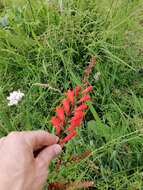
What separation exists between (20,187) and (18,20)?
1.45 metres

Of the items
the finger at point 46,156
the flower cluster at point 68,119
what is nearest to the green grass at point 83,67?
the flower cluster at point 68,119

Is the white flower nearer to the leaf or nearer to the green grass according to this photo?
the green grass

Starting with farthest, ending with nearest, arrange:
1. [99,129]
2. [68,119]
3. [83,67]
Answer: [83,67] < [99,129] < [68,119]

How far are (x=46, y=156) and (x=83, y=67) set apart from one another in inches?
43.3

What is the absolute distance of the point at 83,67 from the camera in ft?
8.25

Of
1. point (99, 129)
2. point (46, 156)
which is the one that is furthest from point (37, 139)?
point (99, 129)

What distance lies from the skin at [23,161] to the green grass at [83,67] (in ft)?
1.95

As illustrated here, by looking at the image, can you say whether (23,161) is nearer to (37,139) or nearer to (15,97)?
(37,139)

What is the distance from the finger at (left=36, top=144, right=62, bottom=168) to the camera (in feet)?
4.79

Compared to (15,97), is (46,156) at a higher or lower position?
higher

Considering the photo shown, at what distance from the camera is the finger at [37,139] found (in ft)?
4.75

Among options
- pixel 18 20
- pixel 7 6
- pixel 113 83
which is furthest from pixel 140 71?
pixel 7 6

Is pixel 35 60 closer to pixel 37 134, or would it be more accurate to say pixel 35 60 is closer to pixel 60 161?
pixel 60 161

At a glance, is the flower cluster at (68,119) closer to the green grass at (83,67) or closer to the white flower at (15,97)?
the green grass at (83,67)
